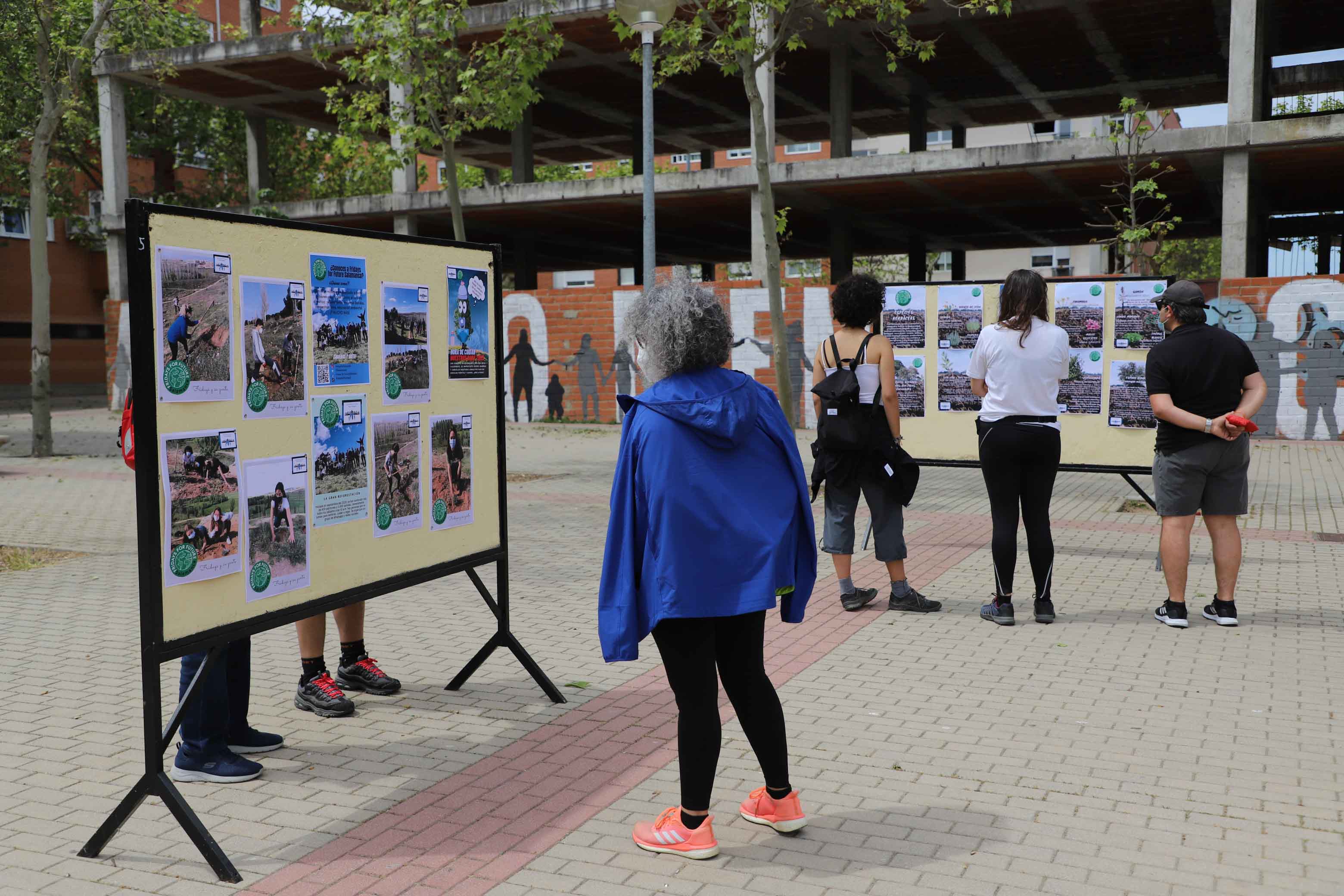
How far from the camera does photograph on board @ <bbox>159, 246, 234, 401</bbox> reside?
3.45 m

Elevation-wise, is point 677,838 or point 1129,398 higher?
point 1129,398

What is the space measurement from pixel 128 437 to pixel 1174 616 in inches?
213

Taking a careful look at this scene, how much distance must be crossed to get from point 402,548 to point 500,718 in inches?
36.7

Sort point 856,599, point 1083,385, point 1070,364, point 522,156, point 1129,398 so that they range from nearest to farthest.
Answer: point 856,599 → point 1129,398 → point 1083,385 → point 1070,364 → point 522,156

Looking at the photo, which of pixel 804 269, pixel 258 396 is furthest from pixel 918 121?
pixel 804 269

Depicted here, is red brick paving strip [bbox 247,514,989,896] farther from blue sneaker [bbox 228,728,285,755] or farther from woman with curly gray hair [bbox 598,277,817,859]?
blue sneaker [bbox 228,728,285,755]

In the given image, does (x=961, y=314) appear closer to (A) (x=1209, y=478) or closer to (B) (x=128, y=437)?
(A) (x=1209, y=478)

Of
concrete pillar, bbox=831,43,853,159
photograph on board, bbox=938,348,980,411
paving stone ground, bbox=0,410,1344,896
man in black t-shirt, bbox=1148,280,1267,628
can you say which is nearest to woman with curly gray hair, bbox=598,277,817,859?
paving stone ground, bbox=0,410,1344,896

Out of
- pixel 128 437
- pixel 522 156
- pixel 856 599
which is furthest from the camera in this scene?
pixel 522 156

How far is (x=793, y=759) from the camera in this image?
4.48m

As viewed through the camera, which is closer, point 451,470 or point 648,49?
point 451,470

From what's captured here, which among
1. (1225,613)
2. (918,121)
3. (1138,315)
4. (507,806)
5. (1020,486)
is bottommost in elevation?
(507,806)

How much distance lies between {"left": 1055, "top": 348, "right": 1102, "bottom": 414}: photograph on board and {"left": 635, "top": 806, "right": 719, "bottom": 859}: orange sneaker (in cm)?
644

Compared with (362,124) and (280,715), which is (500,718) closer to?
A: (280,715)
